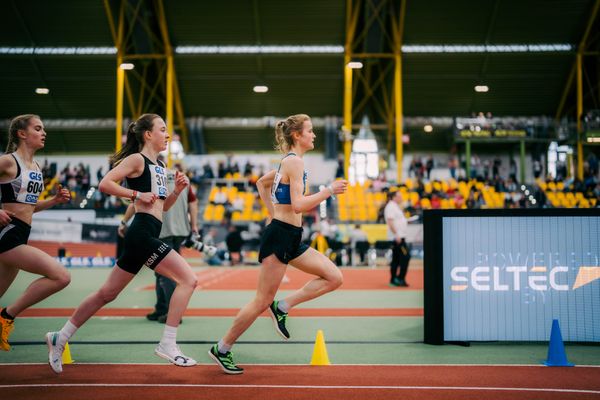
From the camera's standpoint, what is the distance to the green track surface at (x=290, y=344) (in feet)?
19.6

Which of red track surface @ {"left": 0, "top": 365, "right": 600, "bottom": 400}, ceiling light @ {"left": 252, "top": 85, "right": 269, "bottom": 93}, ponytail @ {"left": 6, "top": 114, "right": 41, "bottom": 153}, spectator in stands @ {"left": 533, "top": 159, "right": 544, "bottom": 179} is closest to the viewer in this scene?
red track surface @ {"left": 0, "top": 365, "right": 600, "bottom": 400}

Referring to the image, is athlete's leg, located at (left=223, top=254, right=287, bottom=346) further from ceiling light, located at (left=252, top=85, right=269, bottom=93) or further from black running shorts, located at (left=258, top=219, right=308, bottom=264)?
ceiling light, located at (left=252, top=85, right=269, bottom=93)

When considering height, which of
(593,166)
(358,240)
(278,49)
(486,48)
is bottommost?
(358,240)

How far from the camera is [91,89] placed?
32.6 meters

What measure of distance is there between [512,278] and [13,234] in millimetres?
4827

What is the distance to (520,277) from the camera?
21.8ft

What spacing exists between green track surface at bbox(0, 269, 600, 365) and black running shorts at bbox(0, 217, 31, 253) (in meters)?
1.13

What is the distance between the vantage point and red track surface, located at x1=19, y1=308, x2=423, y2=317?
30.0 ft

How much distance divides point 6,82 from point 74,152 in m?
6.02

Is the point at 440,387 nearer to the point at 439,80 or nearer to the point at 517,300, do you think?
the point at 517,300

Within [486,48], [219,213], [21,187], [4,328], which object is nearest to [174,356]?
[4,328]

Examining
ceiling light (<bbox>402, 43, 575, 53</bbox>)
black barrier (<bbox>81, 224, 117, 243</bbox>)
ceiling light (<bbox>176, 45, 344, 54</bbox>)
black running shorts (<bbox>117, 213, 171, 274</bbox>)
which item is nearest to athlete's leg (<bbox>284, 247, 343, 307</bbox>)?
black running shorts (<bbox>117, 213, 171, 274</bbox>)

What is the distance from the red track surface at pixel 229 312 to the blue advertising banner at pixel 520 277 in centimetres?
240

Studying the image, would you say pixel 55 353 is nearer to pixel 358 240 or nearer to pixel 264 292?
pixel 264 292
